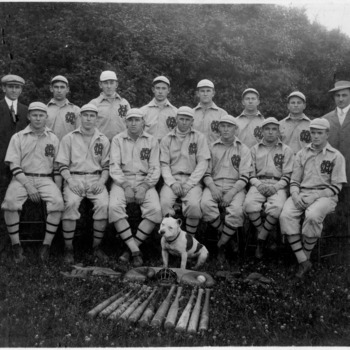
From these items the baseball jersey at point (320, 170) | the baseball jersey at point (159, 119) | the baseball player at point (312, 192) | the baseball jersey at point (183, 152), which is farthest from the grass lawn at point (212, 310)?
the baseball jersey at point (159, 119)

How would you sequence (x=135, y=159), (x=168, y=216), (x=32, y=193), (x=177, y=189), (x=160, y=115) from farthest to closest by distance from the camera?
(x=160, y=115) → (x=135, y=159) → (x=177, y=189) → (x=32, y=193) → (x=168, y=216)

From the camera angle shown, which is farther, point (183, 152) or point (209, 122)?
point (209, 122)

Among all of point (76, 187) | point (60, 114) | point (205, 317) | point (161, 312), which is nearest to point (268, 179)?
point (76, 187)

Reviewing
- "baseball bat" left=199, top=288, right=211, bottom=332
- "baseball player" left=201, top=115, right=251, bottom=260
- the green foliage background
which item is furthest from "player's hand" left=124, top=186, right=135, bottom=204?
the green foliage background

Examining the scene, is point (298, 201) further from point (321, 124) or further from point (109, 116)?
point (109, 116)

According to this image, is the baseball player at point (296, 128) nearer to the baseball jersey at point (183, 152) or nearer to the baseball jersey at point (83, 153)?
the baseball jersey at point (183, 152)
